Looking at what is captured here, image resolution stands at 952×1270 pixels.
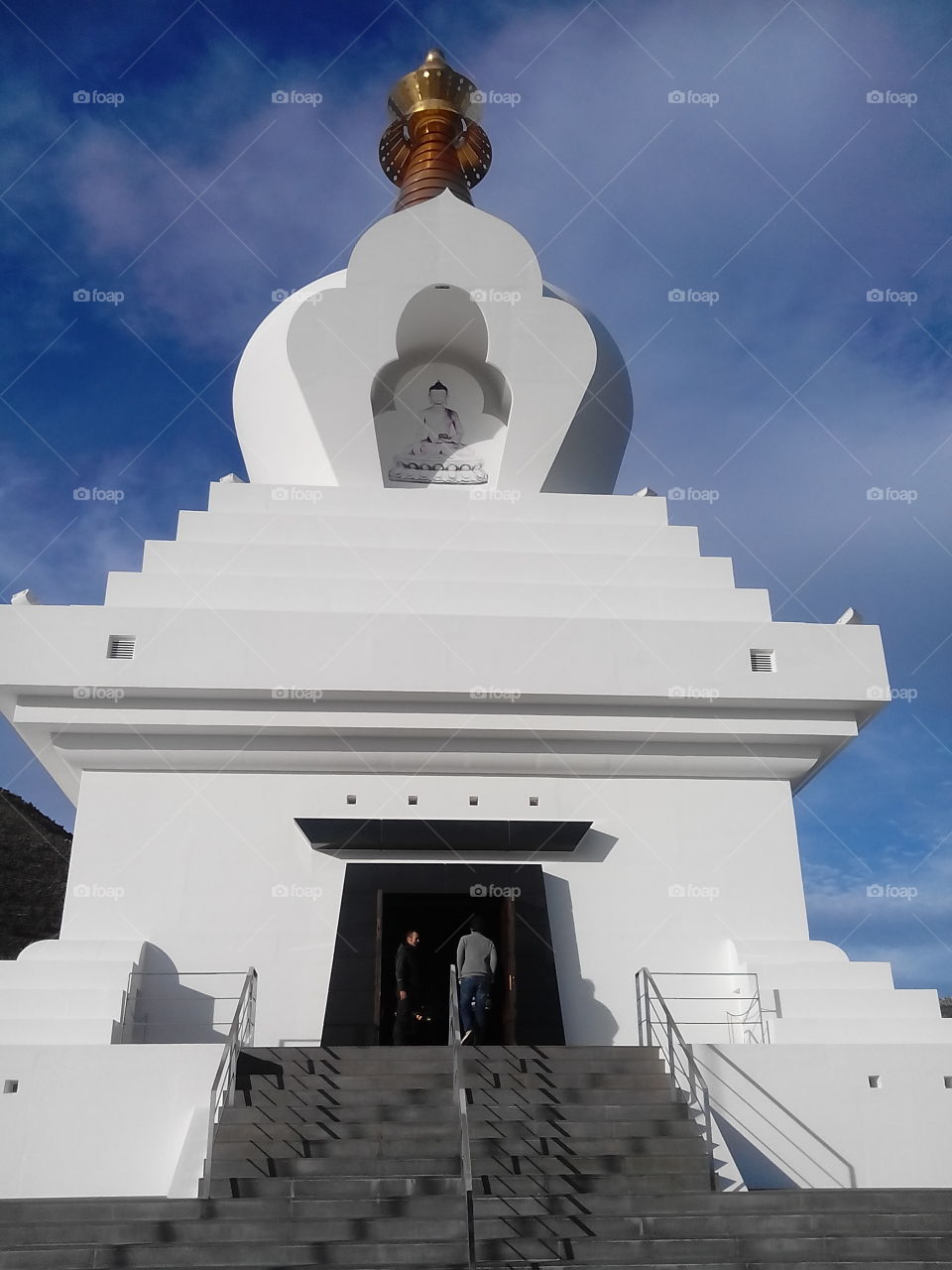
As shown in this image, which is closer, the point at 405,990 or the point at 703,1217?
the point at 703,1217

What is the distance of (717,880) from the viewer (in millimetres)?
11664

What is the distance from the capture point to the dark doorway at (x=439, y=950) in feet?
35.8

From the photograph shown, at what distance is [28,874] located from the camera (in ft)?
110

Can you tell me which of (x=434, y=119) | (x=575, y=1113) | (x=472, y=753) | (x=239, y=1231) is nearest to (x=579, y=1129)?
(x=575, y=1113)

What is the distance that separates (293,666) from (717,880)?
4.73 meters

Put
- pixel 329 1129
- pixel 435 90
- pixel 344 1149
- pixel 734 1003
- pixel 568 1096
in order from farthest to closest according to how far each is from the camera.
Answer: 1. pixel 435 90
2. pixel 734 1003
3. pixel 568 1096
4. pixel 329 1129
5. pixel 344 1149

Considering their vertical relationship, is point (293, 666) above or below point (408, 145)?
below

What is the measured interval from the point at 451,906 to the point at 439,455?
568 centimetres

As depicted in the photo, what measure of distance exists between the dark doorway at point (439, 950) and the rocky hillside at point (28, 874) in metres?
18.3

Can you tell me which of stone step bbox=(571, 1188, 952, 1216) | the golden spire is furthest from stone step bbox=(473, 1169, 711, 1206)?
the golden spire

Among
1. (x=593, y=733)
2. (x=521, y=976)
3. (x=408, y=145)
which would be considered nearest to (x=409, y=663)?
(x=593, y=733)

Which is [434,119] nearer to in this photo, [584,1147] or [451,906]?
[451,906]

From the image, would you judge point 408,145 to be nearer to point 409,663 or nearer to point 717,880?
point 409,663

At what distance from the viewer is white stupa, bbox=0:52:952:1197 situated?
30.7ft
